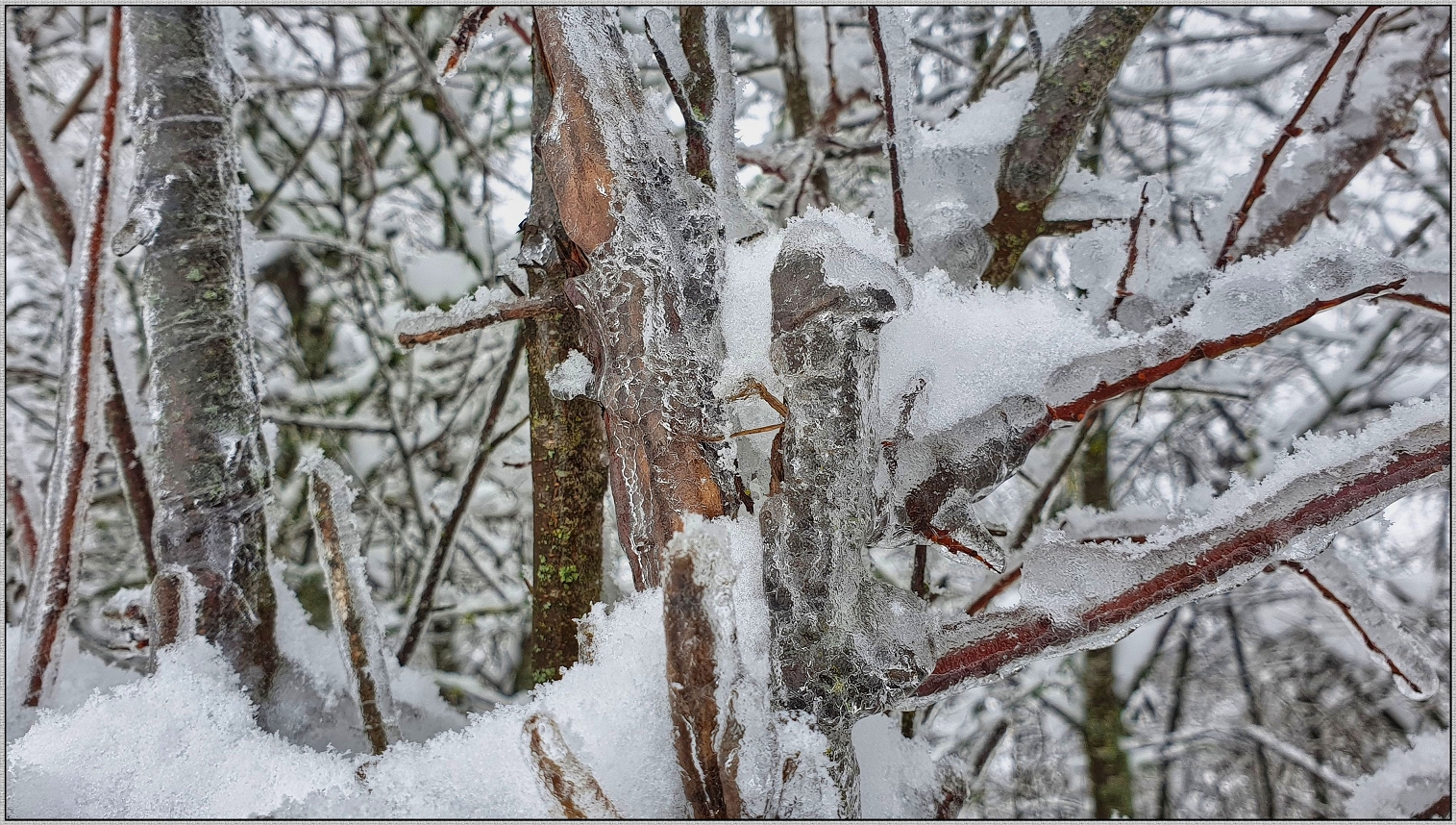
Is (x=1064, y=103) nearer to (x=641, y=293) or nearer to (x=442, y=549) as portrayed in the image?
(x=641, y=293)

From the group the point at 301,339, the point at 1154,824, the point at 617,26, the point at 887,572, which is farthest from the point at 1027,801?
the point at 301,339

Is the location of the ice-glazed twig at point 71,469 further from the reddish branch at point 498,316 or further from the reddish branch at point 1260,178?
the reddish branch at point 1260,178

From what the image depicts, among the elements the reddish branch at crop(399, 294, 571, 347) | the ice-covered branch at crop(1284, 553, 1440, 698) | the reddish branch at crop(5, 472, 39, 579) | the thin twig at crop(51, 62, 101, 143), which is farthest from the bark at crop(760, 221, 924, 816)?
the thin twig at crop(51, 62, 101, 143)

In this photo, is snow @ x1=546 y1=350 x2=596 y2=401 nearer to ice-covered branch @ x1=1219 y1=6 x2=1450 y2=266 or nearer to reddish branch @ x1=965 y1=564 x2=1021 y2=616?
reddish branch @ x1=965 y1=564 x2=1021 y2=616

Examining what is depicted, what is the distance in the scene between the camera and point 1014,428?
58cm

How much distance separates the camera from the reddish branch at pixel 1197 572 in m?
→ 0.52

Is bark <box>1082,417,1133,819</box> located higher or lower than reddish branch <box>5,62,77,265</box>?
lower

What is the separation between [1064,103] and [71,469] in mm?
1109

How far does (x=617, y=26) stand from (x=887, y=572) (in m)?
2.32

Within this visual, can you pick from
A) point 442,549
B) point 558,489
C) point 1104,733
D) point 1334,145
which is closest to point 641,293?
point 558,489

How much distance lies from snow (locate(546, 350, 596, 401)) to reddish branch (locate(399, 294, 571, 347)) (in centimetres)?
6

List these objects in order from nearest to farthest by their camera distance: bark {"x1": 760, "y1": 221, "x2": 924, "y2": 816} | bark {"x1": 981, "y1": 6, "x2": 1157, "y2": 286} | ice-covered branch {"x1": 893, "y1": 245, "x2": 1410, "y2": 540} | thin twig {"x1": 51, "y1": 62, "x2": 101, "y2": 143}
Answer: bark {"x1": 760, "y1": 221, "x2": 924, "y2": 816}
ice-covered branch {"x1": 893, "y1": 245, "x2": 1410, "y2": 540}
bark {"x1": 981, "y1": 6, "x2": 1157, "y2": 286}
thin twig {"x1": 51, "y1": 62, "x2": 101, "y2": 143}

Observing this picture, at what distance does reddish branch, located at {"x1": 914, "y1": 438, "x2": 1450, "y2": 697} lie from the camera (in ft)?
1.69

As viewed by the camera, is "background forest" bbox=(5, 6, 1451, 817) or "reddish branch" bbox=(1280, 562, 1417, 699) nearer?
"background forest" bbox=(5, 6, 1451, 817)
